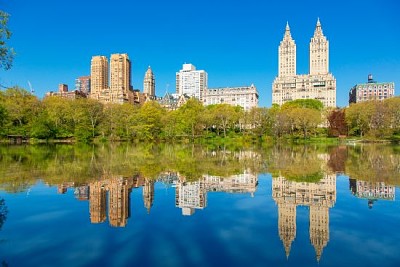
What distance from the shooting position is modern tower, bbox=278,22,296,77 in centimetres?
16350

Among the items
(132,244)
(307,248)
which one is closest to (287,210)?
(307,248)

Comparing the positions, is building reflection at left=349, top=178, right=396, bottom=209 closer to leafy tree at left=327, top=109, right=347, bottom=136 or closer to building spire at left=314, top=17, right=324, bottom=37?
leafy tree at left=327, top=109, right=347, bottom=136

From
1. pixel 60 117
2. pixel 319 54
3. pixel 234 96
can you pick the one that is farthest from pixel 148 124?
pixel 319 54

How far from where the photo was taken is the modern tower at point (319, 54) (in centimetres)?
15750

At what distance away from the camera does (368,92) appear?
168125mm

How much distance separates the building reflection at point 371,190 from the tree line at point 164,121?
5813cm

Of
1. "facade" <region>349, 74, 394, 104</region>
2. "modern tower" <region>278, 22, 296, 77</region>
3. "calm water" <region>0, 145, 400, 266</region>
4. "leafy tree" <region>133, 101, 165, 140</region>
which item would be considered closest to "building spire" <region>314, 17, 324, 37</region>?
"modern tower" <region>278, 22, 296, 77</region>

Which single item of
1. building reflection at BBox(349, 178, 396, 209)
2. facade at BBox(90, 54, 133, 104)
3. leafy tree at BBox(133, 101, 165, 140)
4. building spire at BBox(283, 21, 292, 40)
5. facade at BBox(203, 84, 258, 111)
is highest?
building spire at BBox(283, 21, 292, 40)

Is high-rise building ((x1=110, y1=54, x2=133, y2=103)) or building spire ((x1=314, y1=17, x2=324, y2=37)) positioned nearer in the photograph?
building spire ((x1=314, y1=17, x2=324, y2=37))

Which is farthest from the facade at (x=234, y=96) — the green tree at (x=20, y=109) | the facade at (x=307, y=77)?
the green tree at (x=20, y=109)

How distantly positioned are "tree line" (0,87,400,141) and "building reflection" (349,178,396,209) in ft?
191

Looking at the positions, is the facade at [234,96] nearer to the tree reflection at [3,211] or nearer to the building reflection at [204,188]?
the building reflection at [204,188]

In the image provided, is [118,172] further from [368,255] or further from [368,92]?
[368,92]

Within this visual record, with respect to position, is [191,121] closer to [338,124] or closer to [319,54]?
[338,124]
